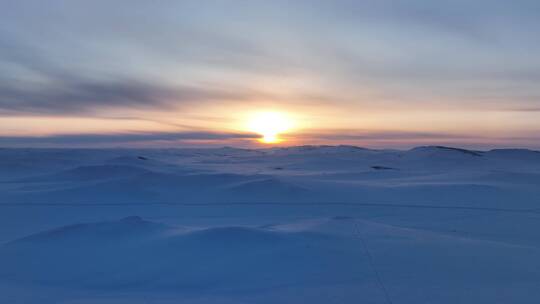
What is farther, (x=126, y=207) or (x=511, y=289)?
(x=126, y=207)

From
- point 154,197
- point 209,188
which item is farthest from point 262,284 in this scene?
point 209,188

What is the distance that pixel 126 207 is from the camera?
13.0 metres

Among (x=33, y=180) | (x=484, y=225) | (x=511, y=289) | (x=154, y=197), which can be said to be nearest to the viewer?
(x=511, y=289)

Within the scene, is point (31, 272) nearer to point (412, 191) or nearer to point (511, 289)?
point (511, 289)

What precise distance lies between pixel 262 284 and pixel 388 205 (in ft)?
26.0

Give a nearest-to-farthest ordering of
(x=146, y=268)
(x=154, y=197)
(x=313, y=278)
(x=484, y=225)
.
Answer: (x=313, y=278)
(x=146, y=268)
(x=484, y=225)
(x=154, y=197)

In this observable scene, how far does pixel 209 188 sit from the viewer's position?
1644 centimetres

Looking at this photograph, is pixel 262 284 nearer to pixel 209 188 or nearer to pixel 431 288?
pixel 431 288

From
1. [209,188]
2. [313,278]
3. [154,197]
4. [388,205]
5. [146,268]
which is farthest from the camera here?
[209,188]

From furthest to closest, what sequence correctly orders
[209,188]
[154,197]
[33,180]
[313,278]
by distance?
[33,180] → [209,188] → [154,197] → [313,278]

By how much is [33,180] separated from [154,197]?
8.69m

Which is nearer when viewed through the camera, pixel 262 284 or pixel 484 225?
pixel 262 284

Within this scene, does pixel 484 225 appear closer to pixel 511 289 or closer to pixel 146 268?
pixel 511 289

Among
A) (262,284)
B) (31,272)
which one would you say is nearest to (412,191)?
(262,284)
